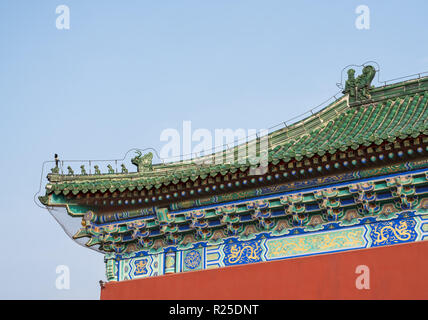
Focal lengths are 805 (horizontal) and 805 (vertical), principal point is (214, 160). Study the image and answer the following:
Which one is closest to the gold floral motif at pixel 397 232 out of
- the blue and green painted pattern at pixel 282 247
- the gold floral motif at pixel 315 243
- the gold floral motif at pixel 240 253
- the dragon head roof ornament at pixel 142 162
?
the blue and green painted pattern at pixel 282 247

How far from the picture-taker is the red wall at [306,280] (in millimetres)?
10930

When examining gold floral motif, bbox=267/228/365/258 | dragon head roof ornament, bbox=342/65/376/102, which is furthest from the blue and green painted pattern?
dragon head roof ornament, bbox=342/65/376/102

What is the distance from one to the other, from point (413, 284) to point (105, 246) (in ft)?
18.5

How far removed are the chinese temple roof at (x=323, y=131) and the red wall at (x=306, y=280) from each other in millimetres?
1602

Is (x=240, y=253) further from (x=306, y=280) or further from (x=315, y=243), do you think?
(x=306, y=280)

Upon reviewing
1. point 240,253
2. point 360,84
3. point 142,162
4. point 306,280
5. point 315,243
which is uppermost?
point 360,84

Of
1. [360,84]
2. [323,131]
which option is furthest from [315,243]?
[360,84]

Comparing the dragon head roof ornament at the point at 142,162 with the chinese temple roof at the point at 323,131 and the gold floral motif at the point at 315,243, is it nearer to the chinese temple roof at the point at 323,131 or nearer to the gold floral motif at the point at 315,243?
the chinese temple roof at the point at 323,131

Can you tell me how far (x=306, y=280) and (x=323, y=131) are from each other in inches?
143

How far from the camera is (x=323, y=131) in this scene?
14.4m

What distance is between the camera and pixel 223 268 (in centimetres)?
1234

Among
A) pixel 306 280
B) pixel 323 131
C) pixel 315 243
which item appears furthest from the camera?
pixel 323 131

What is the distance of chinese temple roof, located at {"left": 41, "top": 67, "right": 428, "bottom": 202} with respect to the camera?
13203 mm

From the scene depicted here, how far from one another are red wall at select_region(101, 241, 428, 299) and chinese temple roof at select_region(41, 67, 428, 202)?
1602mm
